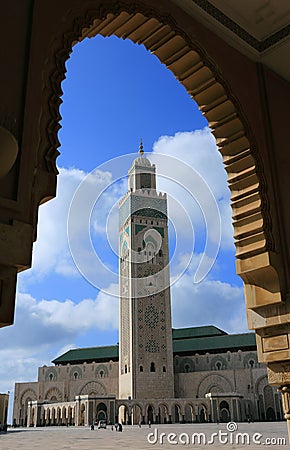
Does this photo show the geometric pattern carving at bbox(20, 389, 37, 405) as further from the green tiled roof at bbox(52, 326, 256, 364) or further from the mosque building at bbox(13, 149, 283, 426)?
the green tiled roof at bbox(52, 326, 256, 364)

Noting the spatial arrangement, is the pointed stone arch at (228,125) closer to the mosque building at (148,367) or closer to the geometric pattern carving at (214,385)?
the mosque building at (148,367)

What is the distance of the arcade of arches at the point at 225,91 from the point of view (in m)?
1.56

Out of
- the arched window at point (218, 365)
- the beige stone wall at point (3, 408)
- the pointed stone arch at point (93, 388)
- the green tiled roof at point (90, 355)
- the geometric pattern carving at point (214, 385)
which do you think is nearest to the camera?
the beige stone wall at point (3, 408)

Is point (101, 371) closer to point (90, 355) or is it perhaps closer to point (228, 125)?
point (90, 355)

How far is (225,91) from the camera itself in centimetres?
246

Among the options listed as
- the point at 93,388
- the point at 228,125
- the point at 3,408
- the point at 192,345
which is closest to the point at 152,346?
the point at 192,345

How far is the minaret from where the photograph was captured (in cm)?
2362

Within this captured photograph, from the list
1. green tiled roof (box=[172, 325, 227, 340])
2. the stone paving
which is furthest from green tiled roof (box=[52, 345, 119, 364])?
the stone paving

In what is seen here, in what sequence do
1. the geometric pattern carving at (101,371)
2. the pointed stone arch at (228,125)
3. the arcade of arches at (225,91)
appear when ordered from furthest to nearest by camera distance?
the geometric pattern carving at (101,371) < the pointed stone arch at (228,125) < the arcade of arches at (225,91)

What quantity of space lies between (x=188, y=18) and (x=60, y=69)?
3.30 ft

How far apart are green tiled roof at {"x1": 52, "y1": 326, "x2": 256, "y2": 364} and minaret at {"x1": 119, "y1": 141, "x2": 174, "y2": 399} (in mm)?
2597

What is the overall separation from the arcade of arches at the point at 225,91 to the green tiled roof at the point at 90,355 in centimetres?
2603

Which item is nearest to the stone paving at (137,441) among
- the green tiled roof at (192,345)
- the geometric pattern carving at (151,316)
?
the geometric pattern carving at (151,316)

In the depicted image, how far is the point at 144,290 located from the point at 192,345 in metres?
4.75
